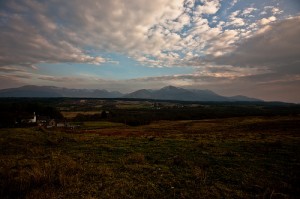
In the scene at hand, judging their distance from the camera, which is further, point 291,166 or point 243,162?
point 243,162

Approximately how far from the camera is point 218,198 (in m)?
9.15

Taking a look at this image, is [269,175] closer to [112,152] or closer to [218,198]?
[218,198]

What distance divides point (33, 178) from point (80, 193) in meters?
2.66

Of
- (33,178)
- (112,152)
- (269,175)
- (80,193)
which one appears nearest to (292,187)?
(269,175)

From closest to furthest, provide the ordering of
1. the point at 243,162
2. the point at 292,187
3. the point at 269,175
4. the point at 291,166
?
the point at 292,187 → the point at 269,175 → the point at 291,166 → the point at 243,162

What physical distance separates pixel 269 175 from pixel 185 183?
486cm

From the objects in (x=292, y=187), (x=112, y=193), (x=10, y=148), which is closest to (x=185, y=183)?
(x=112, y=193)

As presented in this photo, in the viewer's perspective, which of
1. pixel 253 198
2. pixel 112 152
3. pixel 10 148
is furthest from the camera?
pixel 10 148

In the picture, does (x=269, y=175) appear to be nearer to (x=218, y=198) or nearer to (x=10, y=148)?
(x=218, y=198)

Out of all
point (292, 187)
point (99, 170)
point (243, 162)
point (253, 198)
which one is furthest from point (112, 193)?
point (243, 162)

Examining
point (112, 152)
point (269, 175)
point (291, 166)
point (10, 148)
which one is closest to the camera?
point (269, 175)

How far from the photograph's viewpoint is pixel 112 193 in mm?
9523

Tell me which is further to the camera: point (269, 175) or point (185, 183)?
point (269, 175)

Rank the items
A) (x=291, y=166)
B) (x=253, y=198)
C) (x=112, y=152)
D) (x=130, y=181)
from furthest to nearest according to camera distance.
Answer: (x=112, y=152)
(x=291, y=166)
(x=130, y=181)
(x=253, y=198)
